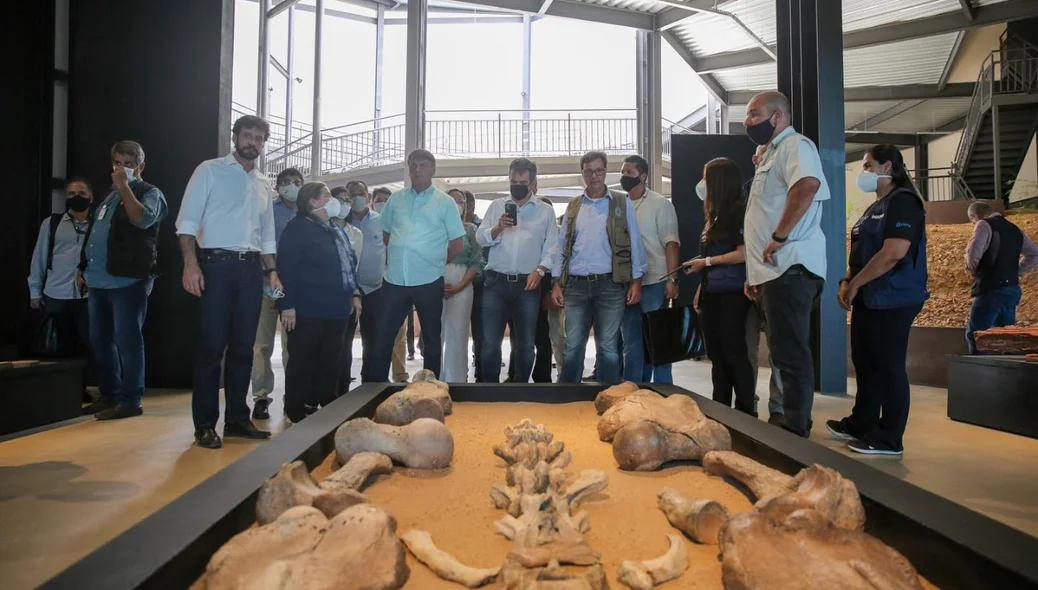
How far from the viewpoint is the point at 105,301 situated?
436cm

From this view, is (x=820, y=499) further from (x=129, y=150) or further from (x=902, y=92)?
(x=902, y=92)

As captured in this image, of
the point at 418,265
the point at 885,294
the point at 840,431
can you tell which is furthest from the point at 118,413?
the point at 885,294

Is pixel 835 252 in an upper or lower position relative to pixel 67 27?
lower

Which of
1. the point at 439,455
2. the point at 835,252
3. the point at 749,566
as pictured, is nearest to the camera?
the point at 749,566

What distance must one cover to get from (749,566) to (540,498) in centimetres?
51

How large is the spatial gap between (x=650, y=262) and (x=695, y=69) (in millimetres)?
9273

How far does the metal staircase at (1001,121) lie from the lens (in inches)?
452

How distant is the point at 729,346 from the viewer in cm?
353

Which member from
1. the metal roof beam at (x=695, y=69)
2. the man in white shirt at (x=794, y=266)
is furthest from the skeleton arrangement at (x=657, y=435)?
the metal roof beam at (x=695, y=69)

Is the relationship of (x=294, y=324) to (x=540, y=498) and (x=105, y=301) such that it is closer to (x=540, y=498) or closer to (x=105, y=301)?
(x=105, y=301)

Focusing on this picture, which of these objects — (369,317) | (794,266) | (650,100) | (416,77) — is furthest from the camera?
(650,100)

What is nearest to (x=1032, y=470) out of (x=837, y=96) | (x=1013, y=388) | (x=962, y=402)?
(x=1013, y=388)

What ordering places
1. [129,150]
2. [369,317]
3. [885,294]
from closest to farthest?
1. [885,294]
2. [129,150]
3. [369,317]

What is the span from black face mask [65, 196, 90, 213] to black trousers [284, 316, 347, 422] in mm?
2450
